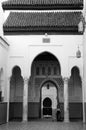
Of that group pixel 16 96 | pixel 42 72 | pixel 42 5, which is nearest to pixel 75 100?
pixel 42 72

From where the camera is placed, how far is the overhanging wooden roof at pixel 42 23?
1677 centimetres

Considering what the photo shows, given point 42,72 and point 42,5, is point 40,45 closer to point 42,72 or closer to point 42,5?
point 42,5

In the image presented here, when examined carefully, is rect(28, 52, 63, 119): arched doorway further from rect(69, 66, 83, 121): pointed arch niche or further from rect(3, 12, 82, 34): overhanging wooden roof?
rect(3, 12, 82, 34): overhanging wooden roof

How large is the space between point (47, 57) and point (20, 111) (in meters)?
4.00

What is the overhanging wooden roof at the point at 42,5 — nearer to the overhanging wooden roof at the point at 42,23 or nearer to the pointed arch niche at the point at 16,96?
the overhanging wooden roof at the point at 42,23

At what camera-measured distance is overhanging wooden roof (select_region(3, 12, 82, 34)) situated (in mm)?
16766

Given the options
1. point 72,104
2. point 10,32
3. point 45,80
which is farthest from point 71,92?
point 10,32

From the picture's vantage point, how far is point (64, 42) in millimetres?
16797

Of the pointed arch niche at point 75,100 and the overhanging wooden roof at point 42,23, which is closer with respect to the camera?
the overhanging wooden roof at point 42,23

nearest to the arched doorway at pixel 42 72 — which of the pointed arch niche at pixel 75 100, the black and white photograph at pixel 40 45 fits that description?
the pointed arch niche at pixel 75 100

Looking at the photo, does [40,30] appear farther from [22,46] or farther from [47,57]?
[47,57]

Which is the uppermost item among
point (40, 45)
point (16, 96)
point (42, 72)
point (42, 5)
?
point (42, 5)

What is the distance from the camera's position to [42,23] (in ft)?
55.3

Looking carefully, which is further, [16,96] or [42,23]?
[16,96]
